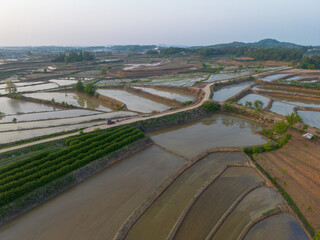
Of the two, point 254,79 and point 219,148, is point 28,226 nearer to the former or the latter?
point 219,148

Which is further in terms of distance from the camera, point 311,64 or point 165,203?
point 311,64

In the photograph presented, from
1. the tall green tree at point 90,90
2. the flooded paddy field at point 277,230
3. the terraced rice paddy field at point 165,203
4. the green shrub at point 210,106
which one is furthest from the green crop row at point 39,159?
the tall green tree at point 90,90

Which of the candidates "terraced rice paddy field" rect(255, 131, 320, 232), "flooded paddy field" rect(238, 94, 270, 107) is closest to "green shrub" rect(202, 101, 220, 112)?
"flooded paddy field" rect(238, 94, 270, 107)

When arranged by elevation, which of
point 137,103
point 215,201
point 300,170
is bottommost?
point 215,201

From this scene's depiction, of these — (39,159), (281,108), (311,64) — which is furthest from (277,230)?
(311,64)

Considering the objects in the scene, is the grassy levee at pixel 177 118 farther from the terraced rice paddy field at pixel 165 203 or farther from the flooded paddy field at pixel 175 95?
the flooded paddy field at pixel 175 95

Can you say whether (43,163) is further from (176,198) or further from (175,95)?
(175,95)

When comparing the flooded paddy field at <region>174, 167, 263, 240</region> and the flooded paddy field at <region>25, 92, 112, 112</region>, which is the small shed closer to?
the flooded paddy field at <region>174, 167, 263, 240</region>

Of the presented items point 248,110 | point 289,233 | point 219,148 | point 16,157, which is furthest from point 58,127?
point 248,110
